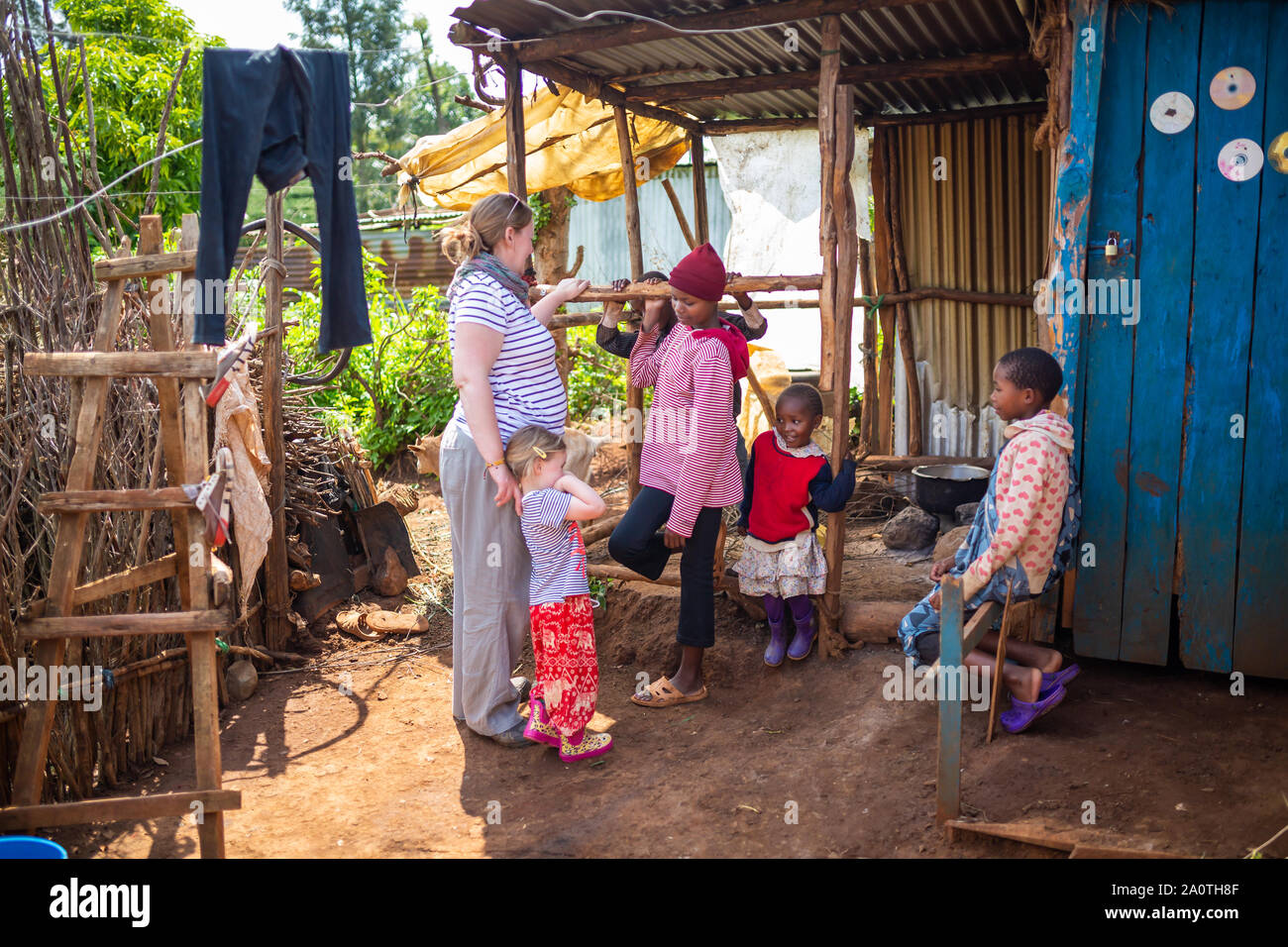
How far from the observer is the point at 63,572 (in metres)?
3.03

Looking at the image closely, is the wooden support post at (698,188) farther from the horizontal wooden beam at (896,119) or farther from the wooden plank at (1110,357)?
the wooden plank at (1110,357)

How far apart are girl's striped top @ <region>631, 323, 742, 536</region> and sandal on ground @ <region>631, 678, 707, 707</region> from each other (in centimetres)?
84

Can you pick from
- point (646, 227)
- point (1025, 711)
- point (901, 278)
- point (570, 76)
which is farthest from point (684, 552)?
point (646, 227)

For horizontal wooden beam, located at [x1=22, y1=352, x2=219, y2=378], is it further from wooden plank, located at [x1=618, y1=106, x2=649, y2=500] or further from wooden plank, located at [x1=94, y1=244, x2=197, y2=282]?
wooden plank, located at [x1=618, y1=106, x2=649, y2=500]

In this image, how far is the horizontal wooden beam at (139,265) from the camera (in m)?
3.06

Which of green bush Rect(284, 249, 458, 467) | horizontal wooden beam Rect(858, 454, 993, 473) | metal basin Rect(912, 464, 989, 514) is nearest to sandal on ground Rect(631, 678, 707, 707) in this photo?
metal basin Rect(912, 464, 989, 514)

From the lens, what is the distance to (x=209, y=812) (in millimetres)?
3033

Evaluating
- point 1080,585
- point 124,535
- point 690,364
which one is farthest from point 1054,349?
point 124,535

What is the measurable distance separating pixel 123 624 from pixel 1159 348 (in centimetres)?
393

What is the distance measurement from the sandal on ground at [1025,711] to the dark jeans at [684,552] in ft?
4.32

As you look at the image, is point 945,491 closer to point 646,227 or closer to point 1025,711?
point 1025,711

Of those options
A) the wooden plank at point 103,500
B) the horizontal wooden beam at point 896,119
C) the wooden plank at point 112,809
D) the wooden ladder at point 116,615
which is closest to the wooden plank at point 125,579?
the wooden ladder at point 116,615

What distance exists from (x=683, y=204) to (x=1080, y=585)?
12.0 metres
